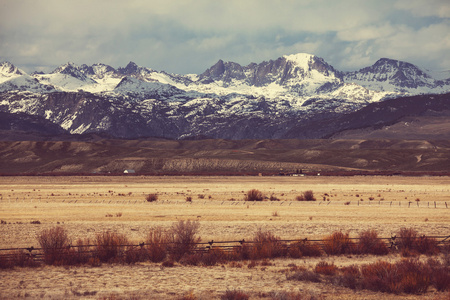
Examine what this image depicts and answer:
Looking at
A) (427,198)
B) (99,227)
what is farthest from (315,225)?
(427,198)

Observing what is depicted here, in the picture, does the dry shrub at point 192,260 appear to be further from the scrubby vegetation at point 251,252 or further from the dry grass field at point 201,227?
the dry grass field at point 201,227

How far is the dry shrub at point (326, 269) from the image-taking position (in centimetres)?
2303

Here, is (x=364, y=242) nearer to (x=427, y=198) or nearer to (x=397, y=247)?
(x=397, y=247)

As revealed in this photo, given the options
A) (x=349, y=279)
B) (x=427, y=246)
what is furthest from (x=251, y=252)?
(x=427, y=246)

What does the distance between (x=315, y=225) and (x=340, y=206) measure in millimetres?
15219

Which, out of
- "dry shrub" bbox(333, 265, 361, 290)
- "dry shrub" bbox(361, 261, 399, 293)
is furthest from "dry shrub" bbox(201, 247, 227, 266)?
"dry shrub" bbox(361, 261, 399, 293)

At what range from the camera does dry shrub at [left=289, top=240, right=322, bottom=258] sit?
Answer: 27.2 meters

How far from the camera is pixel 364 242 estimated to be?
28.0 meters

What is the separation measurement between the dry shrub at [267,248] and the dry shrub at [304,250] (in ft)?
1.49

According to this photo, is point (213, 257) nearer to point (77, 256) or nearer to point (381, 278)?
point (77, 256)

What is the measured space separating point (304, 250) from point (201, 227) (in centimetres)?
1040

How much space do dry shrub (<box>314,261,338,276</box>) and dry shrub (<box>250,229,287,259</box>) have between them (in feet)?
11.1

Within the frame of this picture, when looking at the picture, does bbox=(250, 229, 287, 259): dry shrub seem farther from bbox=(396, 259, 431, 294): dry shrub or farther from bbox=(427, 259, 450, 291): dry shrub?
bbox=(427, 259, 450, 291): dry shrub

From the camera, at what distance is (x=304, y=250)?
27.6m
